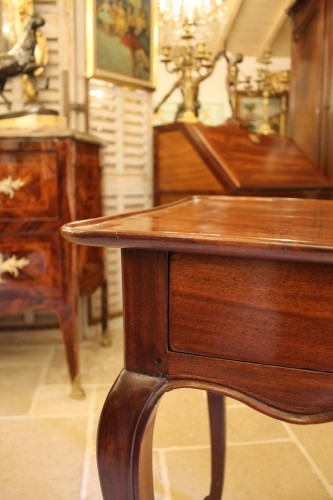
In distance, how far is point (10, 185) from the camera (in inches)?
64.5

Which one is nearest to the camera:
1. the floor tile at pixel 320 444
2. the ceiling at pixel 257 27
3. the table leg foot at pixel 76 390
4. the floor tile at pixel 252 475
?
the floor tile at pixel 252 475

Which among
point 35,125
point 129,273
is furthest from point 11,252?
point 129,273

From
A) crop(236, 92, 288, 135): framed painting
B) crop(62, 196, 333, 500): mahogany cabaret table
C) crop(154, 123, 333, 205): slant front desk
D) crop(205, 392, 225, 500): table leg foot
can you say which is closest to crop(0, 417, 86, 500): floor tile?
crop(205, 392, 225, 500): table leg foot

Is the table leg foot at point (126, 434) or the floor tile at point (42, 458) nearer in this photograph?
the table leg foot at point (126, 434)

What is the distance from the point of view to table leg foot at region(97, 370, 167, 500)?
56cm

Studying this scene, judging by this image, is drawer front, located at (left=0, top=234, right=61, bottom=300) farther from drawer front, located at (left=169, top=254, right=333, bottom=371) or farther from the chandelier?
the chandelier

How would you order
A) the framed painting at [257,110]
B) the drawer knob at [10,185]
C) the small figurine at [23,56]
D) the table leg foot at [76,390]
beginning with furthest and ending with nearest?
the framed painting at [257,110] → the small figurine at [23,56] → the table leg foot at [76,390] → the drawer knob at [10,185]

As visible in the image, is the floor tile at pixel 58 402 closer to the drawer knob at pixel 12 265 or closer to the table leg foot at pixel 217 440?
the drawer knob at pixel 12 265

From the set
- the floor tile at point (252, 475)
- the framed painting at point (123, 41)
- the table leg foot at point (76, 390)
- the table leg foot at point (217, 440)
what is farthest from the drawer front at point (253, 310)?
the framed painting at point (123, 41)

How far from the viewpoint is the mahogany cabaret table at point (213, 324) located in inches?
19.8

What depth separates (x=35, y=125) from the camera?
1820 mm

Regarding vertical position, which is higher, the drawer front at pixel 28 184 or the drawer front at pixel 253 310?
the drawer front at pixel 28 184

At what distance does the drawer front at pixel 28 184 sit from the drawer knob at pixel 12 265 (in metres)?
0.15

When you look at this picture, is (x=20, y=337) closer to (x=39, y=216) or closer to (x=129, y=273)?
(x=39, y=216)
